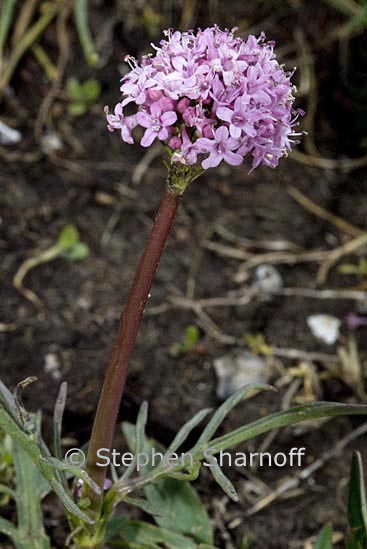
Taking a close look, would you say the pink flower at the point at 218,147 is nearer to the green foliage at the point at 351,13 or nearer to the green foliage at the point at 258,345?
the green foliage at the point at 258,345

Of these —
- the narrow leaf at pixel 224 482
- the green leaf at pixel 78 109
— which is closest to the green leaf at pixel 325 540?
the narrow leaf at pixel 224 482

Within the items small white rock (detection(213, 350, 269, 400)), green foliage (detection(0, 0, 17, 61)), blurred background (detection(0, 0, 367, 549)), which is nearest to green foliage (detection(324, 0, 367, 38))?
blurred background (detection(0, 0, 367, 549))

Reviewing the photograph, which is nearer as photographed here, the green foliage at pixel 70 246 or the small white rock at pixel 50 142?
the green foliage at pixel 70 246

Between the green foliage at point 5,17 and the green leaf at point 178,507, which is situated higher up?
the green foliage at point 5,17

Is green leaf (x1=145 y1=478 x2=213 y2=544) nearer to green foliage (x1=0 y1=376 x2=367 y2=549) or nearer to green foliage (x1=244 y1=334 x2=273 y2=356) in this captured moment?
green foliage (x1=0 y1=376 x2=367 y2=549)

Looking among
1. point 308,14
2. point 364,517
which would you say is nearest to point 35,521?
point 364,517

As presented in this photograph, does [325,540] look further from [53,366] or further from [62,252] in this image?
[62,252]

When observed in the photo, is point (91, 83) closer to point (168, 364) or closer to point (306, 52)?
point (306, 52)
